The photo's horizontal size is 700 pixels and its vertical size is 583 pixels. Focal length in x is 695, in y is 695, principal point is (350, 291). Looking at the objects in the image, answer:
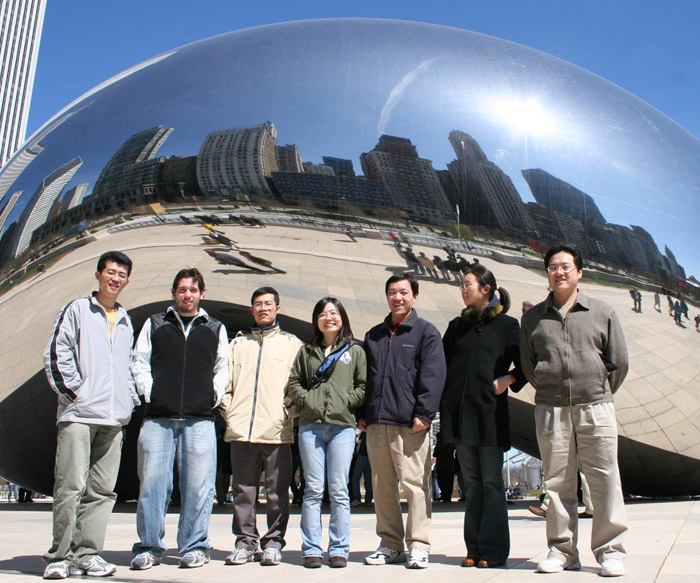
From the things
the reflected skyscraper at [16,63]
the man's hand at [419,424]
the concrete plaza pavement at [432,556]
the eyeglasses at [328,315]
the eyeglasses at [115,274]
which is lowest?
the concrete plaza pavement at [432,556]

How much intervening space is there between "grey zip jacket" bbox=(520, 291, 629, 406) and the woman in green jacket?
0.90m

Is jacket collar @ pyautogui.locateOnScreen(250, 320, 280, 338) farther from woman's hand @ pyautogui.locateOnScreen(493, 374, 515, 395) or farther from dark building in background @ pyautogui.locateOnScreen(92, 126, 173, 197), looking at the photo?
dark building in background @ pyautogui.locateOnScreen(92, 126, 173, 197)

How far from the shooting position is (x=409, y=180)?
14.9ft

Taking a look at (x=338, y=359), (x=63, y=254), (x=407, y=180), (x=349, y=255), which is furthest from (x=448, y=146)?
(x=63, y=254)

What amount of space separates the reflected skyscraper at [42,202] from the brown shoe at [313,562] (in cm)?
328

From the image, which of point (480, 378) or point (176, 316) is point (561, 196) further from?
point (176, 316)

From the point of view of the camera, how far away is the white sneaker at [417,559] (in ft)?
10.1

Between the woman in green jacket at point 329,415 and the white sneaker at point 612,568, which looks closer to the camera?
the white sneaker at point 612,568

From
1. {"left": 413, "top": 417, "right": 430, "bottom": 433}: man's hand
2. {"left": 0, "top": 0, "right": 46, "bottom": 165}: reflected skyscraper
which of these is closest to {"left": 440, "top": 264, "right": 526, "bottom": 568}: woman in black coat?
{"left": 413, "top": 417, "right": 430, "bottom": 433}: man's hand

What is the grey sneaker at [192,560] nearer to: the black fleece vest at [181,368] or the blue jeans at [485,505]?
the black fleece vest at [181,368]

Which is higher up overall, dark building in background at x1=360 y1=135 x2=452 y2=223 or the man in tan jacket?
dark building in background at x1=360 y1=135 x2=452 y2=223

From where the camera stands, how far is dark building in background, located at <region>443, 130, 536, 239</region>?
458 centimetres

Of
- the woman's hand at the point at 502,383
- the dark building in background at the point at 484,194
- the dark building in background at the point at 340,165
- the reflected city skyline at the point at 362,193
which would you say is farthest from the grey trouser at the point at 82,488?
the dark building in background at the point at 484,194

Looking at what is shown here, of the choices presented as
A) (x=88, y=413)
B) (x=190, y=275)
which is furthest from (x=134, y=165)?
(x=88, y=413)
